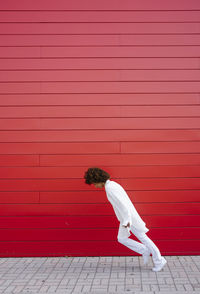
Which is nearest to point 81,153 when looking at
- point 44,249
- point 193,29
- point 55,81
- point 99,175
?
point 99,175

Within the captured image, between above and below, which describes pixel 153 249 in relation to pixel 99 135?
below

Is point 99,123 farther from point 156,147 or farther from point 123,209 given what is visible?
point 123,209

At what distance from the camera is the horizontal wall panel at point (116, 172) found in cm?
557

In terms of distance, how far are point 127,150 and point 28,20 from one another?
2726mm

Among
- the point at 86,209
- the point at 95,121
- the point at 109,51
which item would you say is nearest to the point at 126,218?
the point at 86,209

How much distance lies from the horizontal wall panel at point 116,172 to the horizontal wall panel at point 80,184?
0.07 metres

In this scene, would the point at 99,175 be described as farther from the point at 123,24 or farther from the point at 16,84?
the point at 123,24

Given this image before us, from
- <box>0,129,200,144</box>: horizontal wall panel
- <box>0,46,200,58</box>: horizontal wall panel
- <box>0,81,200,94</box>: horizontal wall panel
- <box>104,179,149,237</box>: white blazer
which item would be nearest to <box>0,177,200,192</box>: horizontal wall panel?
<box>0,129,200,144</box>: horizontal wall panel

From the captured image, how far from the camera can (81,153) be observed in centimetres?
559

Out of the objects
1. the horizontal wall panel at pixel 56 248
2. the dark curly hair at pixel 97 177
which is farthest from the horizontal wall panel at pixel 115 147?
the horizontal wall panel at pixel 56 248

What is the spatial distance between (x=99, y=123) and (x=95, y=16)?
180 centimetres

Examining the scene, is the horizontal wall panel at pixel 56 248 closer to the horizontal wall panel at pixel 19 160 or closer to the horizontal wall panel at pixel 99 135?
the horizontal wall panel at pixel 19 160

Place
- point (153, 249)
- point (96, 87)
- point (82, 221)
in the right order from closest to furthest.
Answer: point (153, 249) → point (82, 221) → point (96, 87)

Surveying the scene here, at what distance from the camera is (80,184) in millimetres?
5578
